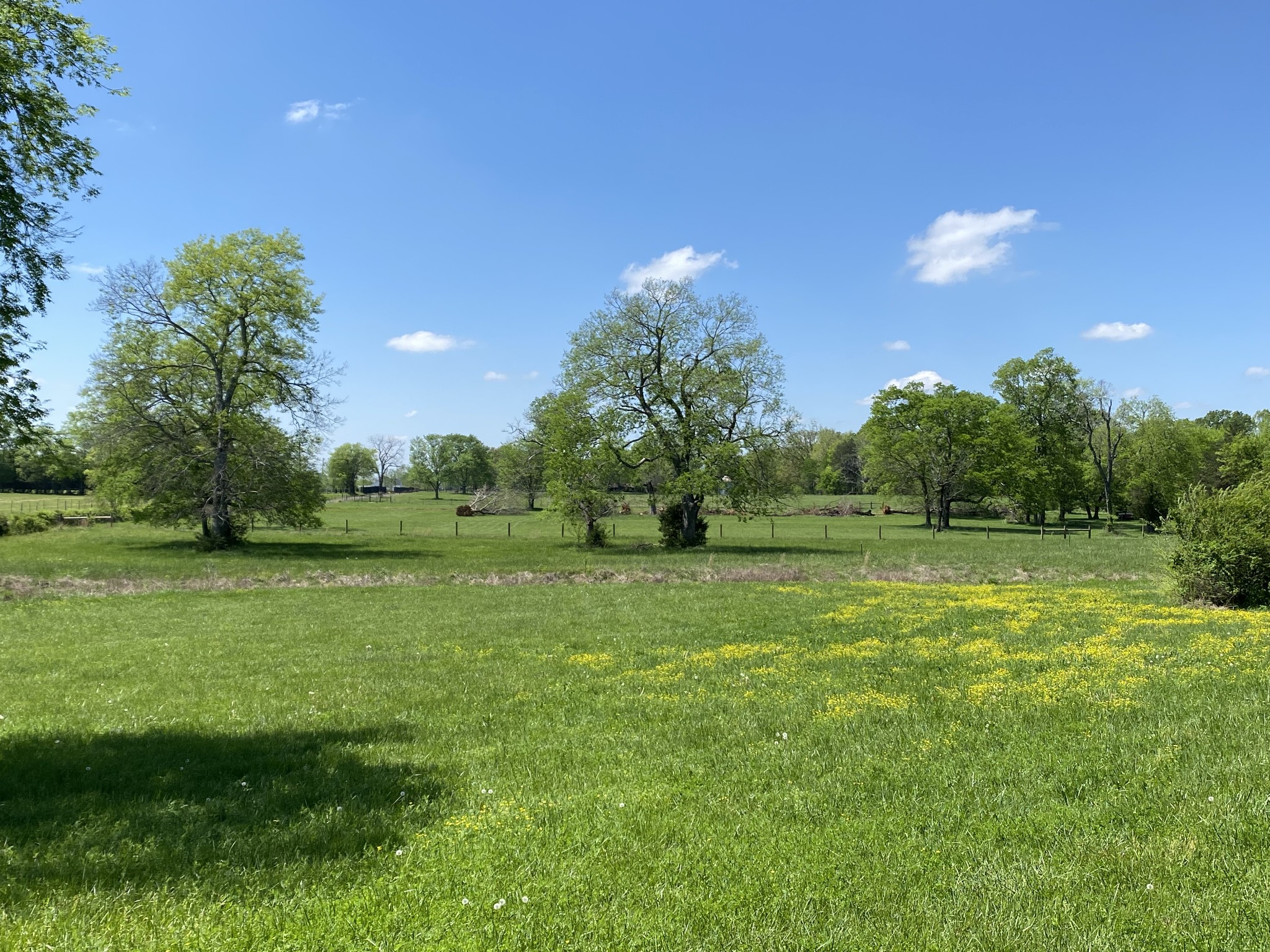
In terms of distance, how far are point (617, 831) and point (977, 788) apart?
10.9 feet

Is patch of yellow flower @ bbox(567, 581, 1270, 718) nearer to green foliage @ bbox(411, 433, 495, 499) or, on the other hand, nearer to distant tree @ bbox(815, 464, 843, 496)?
distant tree @ bbox(815, 464, 843, 496)

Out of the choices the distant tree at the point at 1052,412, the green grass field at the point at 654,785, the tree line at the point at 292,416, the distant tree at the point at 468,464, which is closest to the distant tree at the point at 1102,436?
the distant tree at the point at 1052,412

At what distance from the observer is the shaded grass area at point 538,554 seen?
30.7 m

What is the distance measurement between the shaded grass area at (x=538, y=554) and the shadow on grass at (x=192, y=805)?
72.1 feet

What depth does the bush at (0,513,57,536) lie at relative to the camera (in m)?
49.1

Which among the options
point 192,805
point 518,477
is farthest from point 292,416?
point 518,477

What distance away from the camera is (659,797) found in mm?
6652

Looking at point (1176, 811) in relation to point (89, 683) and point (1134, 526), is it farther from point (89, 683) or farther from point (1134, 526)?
point (1134, 526)

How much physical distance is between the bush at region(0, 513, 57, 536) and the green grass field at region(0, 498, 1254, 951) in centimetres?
4340

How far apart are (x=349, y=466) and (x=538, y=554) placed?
10997 centimetres

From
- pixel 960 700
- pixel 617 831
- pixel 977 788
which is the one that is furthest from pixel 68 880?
pixel 960 700

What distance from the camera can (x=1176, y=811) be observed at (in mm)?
5844

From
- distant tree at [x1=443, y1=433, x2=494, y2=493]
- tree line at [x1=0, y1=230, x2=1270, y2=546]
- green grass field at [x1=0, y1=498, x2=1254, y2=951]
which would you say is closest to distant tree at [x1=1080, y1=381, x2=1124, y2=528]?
tree line at [x1=0, y1=230, x2=1270, y2=546]

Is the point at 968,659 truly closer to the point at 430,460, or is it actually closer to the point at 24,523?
the point at 24,523
